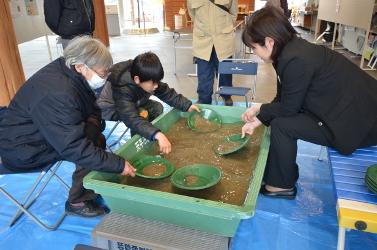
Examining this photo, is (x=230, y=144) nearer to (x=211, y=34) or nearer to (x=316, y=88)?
(x=316, y=88)

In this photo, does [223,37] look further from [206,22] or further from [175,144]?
[175,144]

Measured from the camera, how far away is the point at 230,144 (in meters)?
1.94

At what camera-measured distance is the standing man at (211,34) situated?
3.25 metres

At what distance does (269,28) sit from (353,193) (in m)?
0.85

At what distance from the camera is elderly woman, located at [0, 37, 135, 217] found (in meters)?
1.37

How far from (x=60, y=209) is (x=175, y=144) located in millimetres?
817

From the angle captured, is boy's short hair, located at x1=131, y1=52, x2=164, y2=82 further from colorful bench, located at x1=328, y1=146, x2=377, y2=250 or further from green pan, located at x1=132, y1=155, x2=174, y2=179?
colorful bench, located at x1=328, y1=146, x2=377, y2=250

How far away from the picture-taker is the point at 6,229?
172cm

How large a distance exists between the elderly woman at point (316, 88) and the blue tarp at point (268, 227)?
0.44 meters

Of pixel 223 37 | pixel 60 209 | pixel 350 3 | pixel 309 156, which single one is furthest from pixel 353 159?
pixel 350 3

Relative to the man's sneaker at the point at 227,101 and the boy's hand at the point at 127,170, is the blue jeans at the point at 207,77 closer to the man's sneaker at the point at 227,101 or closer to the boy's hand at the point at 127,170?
the man's sneaker at the point at 227,101

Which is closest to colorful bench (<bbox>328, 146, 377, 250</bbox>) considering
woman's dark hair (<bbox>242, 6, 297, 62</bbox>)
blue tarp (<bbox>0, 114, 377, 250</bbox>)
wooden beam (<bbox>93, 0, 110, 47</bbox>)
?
blue tarp (<bbox>0, 114, 377, 250</bbox>)

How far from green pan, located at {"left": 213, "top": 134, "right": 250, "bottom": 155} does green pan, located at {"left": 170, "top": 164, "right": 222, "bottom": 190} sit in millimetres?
245

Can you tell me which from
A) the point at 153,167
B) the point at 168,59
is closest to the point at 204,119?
the point at 153,167
